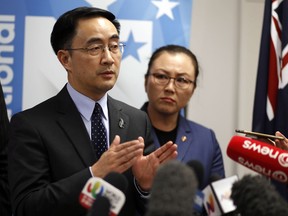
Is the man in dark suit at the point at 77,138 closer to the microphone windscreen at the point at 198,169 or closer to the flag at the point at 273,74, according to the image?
the microphone windscreen at the point at 198,169

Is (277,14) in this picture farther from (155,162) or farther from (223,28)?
(155,162)

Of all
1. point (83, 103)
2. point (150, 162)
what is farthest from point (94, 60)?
point (150, 162)

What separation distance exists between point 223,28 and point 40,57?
131 centimetres

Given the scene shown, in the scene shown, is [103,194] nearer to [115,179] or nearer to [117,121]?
[115,179]

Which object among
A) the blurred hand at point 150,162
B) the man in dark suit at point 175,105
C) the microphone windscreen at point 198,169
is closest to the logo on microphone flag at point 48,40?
the man in dark suit at point 175,105

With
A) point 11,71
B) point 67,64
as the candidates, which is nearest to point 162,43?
point 11,71

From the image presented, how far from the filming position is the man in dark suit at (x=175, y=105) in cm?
220

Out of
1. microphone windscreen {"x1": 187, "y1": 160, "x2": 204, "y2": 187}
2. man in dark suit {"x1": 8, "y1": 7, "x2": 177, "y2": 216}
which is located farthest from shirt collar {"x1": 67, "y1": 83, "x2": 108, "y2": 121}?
microphone windscreen {"x1": 187, "y1": 160, "x2": 204, "y2": 187}

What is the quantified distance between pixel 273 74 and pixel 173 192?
2.09 meters

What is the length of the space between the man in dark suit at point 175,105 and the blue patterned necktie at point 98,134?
2.37ft

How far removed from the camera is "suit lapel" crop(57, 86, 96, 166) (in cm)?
138

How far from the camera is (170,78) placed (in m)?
2.23

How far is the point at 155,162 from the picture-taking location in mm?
1222

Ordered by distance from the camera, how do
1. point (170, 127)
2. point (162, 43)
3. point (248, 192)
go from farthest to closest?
point (162, 43)
point (170, 127)
point (248, 192)
